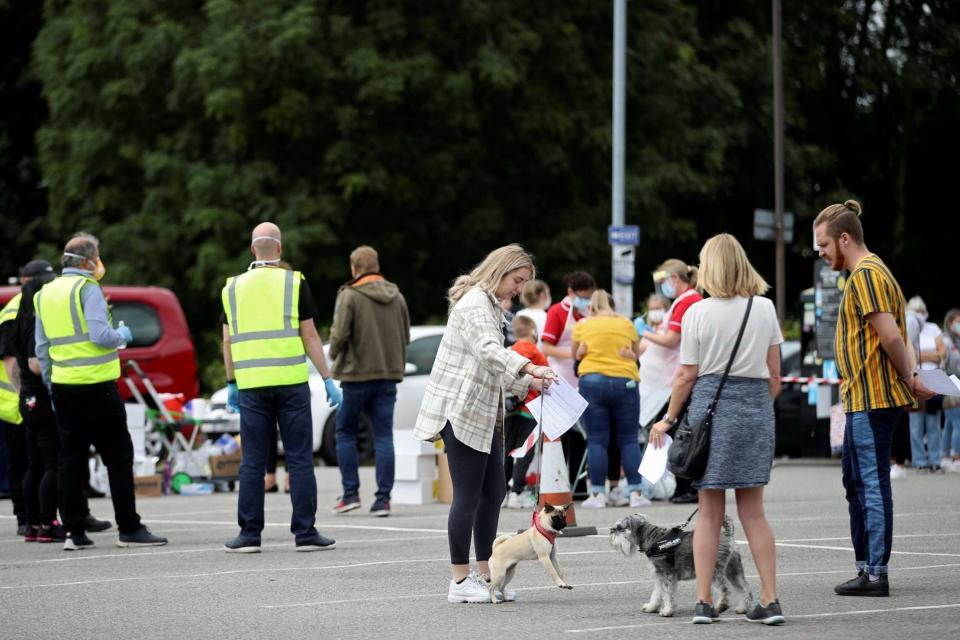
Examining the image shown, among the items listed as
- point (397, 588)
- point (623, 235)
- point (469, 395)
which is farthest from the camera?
point (623, 235)

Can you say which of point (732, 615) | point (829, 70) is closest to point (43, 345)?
point (732, 615)

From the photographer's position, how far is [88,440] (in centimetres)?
1191

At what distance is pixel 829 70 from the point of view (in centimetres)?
3722

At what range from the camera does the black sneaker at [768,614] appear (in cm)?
790

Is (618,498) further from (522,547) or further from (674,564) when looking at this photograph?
(674,564)

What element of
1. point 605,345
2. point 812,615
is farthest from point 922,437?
point 812,615

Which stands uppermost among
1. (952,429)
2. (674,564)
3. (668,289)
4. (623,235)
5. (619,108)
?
(619,108)

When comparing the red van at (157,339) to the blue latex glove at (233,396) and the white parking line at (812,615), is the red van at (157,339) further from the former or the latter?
the white parking line at (812,615)

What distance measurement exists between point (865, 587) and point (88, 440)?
555cm

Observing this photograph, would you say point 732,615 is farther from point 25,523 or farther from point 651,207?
point 651,207

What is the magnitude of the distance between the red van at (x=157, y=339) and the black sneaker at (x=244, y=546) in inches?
346

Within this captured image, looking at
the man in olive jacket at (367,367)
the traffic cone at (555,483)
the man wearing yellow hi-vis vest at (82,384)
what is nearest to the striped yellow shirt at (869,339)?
the traffic cone at (555,483)

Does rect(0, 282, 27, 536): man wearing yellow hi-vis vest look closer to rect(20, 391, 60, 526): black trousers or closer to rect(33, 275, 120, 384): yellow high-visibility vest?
rect(20, 391, 60, 526): black trousers

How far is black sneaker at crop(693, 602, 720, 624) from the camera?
26.2ft
